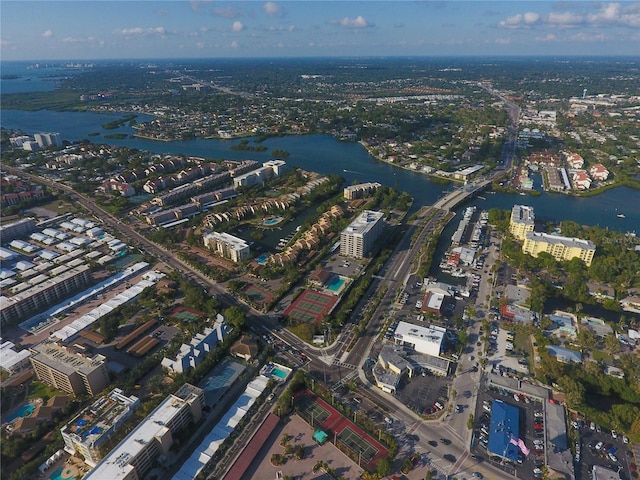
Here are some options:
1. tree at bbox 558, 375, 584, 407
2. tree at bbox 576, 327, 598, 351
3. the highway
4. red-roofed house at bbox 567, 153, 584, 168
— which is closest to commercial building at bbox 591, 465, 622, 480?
tree at bbox 558, 375, 584, 407

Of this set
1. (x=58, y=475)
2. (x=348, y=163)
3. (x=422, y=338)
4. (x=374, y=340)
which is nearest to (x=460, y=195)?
(x=348, y=163)

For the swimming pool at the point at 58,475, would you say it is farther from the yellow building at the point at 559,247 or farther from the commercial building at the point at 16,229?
the yellow building at the point at 559,247

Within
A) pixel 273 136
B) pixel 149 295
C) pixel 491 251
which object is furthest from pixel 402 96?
pixel 149 295

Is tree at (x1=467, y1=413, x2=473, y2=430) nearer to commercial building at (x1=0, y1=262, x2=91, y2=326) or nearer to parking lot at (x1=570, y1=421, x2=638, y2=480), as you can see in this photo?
parking lot at (x1=570, y1=421, x2=638, y2=480)

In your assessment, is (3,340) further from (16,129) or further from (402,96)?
(402,96)

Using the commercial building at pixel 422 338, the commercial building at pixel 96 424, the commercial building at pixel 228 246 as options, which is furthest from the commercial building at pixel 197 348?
the commercial building at pixel 422 338
